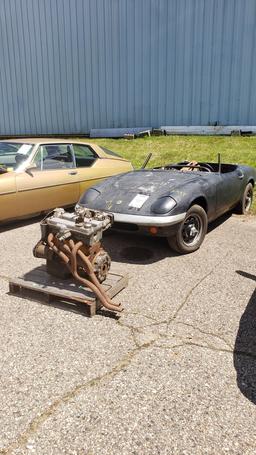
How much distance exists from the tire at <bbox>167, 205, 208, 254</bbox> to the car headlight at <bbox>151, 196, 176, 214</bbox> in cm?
27

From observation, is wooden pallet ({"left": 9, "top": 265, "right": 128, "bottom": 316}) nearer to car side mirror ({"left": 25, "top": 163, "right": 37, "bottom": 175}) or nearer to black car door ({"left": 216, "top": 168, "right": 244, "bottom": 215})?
black car door ({"left": 216, "top": 168, "right": 244, "bottom": 215})

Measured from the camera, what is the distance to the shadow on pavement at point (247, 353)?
2434 millimetres

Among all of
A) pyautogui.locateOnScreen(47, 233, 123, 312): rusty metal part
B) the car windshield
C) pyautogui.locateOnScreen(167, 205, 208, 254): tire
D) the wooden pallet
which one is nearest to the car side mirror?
the car windshield

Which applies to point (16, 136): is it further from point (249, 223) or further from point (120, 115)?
point (249, 223)

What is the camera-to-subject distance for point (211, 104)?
13.1 meters

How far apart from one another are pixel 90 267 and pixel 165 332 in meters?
0.83

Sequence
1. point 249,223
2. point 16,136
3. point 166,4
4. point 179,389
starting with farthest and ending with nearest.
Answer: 1. point 16,136
2. point 166,4
3. point 249,223
4. point 179,389

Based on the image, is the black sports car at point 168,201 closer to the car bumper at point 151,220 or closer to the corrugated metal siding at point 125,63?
the car bumper at point 151,220

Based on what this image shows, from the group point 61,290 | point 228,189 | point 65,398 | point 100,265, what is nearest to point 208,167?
point 228,189

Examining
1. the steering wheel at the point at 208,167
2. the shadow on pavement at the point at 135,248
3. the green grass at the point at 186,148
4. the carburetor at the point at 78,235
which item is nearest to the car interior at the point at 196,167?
the steering wheel at the point at 208,167

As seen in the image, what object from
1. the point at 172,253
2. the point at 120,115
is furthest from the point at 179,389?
the point at 120,115

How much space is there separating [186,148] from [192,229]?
704cm

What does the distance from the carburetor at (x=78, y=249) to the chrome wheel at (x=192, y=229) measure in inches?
52.4

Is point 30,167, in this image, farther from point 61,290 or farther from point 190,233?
point 61,290
